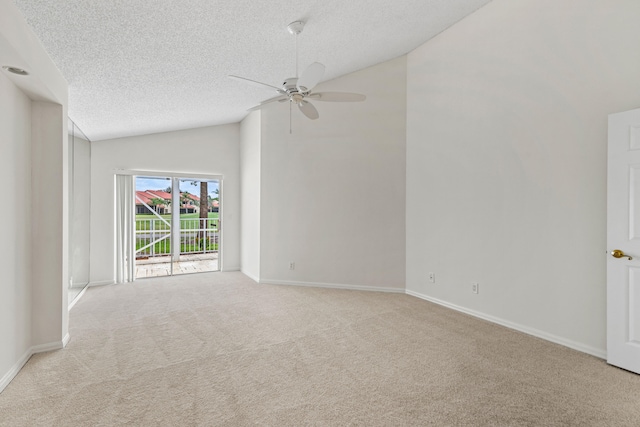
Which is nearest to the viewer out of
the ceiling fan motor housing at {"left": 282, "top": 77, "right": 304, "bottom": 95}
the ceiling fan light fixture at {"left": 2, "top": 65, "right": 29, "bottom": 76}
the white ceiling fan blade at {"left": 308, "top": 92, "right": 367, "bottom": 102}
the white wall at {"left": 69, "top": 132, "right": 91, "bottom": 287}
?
the ceiling fan light fixture at {"left": 2, "top": 65, "right": 29, "bottom": 76}

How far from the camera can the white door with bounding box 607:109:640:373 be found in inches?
94.1

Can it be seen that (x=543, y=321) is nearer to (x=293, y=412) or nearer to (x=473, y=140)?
(x=473, y=140)

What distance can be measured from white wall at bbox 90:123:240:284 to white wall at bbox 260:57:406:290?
1281 millimetres

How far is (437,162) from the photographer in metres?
4.19

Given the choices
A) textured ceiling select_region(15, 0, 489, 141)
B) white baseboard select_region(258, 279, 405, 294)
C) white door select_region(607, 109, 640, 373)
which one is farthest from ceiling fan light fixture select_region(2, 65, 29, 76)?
white door select_region(607, 109, 640, 373)

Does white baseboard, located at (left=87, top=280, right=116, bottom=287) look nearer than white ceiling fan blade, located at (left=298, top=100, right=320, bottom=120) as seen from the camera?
No

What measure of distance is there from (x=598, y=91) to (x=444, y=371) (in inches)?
108

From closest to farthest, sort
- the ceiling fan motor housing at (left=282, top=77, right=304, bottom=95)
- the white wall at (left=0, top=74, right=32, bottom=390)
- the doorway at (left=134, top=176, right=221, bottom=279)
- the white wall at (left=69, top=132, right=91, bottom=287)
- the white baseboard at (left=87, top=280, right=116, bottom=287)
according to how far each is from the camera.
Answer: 1. the white wall at (left=0, top=74, right=32, bottom=390)
2. the ceiling fan motor housing at (left=282, top=77, right=304, bottom=95)
3. the white wall at (left=69, top=132, right=91, bottom=287)
4. the white baseboard at (left=87, top=280, right=116, bottom=287)
5. the doorway at (left=134, top=176, right=221, bottom=279)

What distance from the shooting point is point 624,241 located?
2.45 m

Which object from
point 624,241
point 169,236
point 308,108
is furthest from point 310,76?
point 169,236

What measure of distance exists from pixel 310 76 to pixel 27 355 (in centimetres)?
337

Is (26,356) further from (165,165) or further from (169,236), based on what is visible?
(169,236)

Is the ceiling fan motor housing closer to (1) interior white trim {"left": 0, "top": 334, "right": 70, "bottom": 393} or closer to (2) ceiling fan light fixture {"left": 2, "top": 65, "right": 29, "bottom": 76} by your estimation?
(2) ceiling fan light fixture {"left": 2, "top": 65, "right": 29, "bottom": 76}

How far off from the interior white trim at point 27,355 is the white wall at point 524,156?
4184mm
